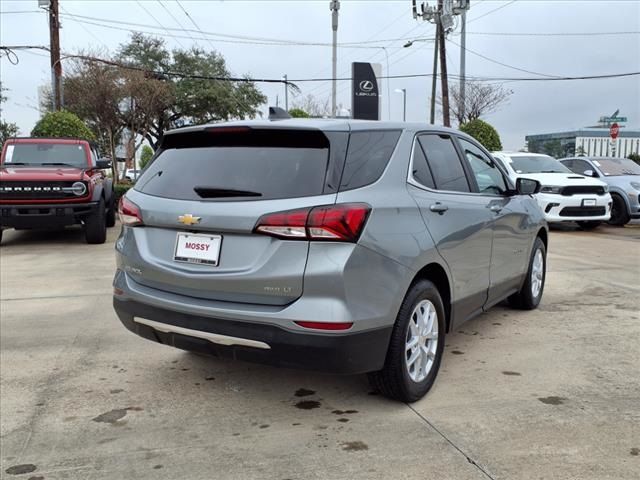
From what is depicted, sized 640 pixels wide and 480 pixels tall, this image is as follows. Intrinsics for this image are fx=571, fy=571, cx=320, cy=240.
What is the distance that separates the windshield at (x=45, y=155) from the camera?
32.4 feet

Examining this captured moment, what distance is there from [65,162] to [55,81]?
8375 mm

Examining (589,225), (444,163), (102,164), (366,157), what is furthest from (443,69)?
(366,157)

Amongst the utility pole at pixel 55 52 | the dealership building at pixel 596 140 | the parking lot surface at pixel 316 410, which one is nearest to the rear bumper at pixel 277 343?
the parking lot surface at pixel 316 410

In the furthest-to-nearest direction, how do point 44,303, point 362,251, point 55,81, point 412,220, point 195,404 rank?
point 55,81 < point 44,303 < point 195,404 < point 412,220 < point 362,251

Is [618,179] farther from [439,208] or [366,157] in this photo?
[366,157]

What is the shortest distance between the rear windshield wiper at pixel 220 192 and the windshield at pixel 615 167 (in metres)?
12.6

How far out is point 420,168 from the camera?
11.2 feet

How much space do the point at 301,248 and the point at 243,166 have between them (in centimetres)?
61

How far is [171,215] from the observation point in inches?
119

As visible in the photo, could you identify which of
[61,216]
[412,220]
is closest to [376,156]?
[412,220]

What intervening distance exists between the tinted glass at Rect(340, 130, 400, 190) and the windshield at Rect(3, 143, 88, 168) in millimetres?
8211

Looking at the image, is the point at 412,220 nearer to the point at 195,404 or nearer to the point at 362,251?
the point at 362,251

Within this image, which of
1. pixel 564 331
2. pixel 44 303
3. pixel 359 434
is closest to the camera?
pixel 359 434

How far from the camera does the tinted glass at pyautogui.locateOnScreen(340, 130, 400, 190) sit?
2.87 m
